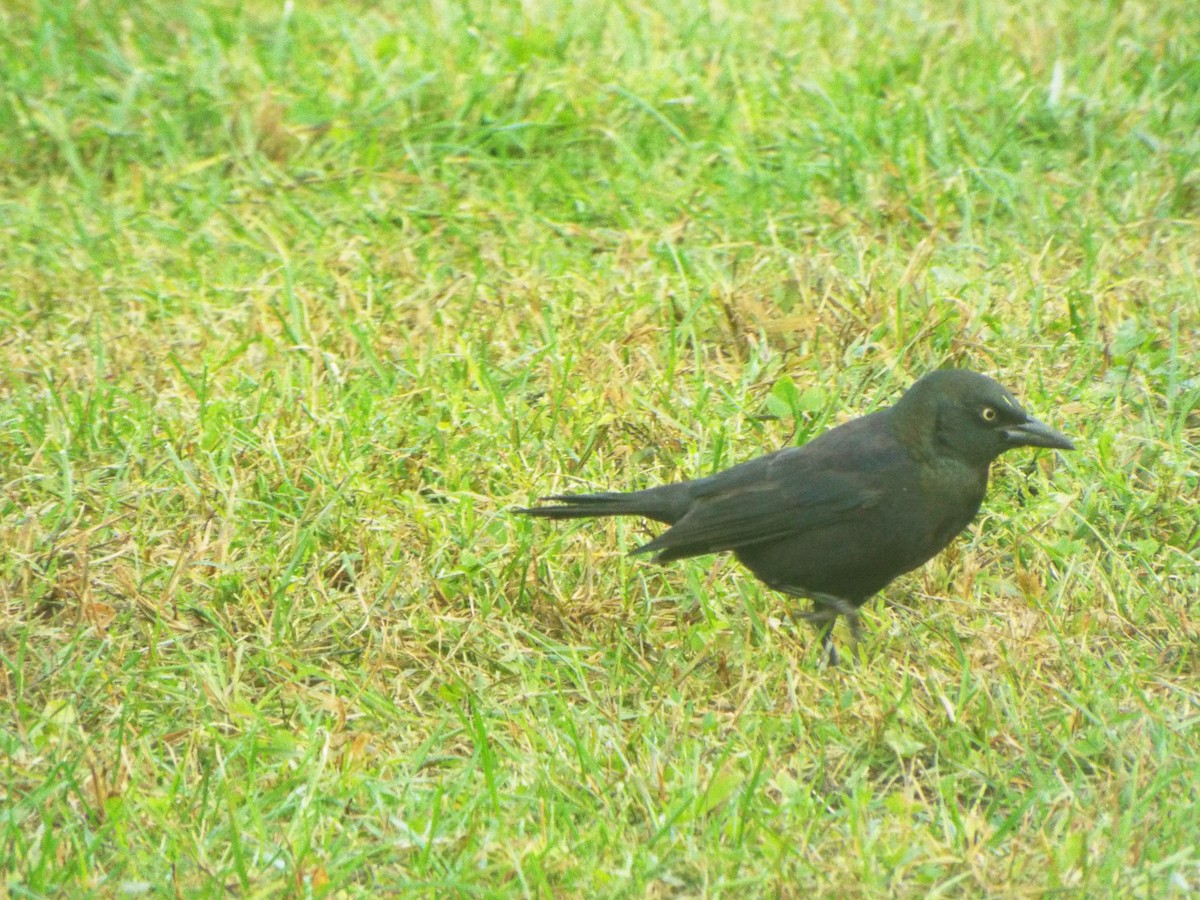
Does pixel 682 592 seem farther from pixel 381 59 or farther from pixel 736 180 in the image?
pixel 381 59

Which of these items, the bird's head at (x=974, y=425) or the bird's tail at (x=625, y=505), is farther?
the bird's tail at (x=625, y=505)

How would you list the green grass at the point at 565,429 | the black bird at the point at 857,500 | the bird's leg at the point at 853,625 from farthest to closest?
the bird's leg at the point at 853,625 → the black bird at the point at 857,500 → the green grass at the point at 565,429

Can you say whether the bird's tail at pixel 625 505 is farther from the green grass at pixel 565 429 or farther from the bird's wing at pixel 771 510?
the green grass at pixel 565 429

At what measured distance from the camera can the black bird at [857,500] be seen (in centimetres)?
396

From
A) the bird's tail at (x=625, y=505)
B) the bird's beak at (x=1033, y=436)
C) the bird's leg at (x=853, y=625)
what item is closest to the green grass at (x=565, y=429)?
the bird's leg at (x=853, y=625)

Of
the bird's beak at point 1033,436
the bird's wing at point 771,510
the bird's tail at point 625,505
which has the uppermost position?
the bird's beak at point 1033,436

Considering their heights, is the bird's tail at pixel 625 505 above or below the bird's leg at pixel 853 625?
above

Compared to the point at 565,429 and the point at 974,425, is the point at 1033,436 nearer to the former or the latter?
the point at 974,425

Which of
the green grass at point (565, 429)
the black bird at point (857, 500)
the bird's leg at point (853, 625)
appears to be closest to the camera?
the green grass at point (565, 429)

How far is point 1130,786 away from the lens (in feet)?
11.1

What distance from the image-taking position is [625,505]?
422 cm

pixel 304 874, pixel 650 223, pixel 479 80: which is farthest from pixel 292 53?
pixel 304 874

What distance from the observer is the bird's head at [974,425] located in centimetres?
401

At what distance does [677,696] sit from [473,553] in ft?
2.57
